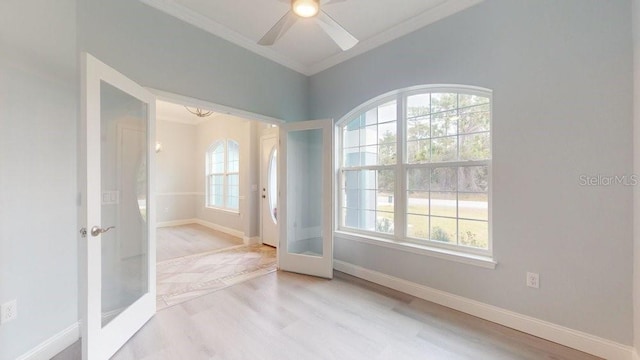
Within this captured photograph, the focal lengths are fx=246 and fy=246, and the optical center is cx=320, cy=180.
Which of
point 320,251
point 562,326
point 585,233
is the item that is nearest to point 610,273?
point 585,233

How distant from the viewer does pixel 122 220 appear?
2.16 m

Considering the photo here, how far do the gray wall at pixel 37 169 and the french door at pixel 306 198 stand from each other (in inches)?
84.2

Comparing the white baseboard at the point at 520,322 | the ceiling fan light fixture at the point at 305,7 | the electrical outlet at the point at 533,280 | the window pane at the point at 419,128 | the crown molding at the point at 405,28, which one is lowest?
the white baseboard at the point at 520,322

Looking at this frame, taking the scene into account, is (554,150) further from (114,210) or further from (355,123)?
(114,210)

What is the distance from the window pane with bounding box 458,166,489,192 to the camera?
2.38 m

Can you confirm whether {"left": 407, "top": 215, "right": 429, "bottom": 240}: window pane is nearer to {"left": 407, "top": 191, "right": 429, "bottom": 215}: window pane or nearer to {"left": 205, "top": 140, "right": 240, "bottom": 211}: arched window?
{"left": 407, "top": 191, "right": 429, "bottom": 215}: window pane

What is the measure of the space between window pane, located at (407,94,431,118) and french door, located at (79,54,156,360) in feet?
8.90

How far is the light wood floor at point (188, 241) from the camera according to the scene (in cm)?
430

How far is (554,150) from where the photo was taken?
6.42 feet

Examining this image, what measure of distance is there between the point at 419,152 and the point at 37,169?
3.34 meters

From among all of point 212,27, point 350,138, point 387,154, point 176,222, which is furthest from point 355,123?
point 176,222

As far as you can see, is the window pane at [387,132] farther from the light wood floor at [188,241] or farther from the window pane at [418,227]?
the light wood floor at [188,241]

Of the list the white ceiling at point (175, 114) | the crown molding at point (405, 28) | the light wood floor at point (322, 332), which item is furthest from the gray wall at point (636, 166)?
the white ceiling at point (175, 114)

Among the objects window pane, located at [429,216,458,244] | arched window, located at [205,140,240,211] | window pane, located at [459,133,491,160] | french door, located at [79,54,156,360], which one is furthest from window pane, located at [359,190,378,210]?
arched window, located at [205,140,240,211]
